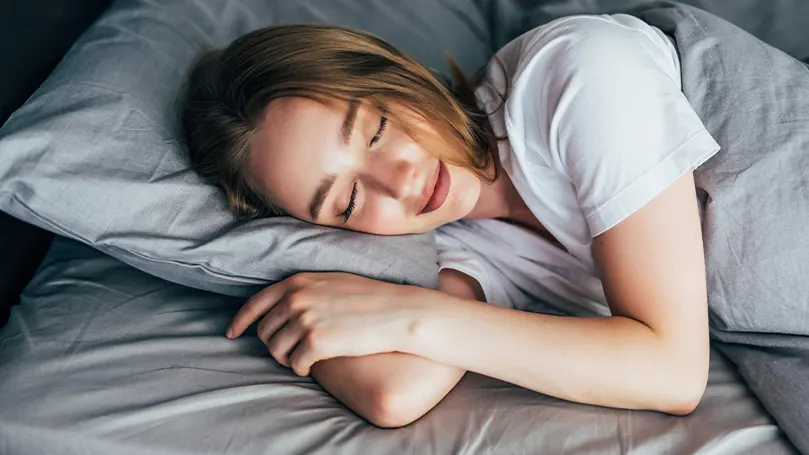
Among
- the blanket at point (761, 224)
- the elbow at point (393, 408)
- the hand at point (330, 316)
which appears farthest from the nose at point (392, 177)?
the blanket at point (761, 224)

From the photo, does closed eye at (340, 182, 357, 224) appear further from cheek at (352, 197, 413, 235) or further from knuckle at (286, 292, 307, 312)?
knuckle at (286, 292, 307, 312)

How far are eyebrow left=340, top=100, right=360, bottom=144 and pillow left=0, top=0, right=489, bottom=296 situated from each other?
15 cm

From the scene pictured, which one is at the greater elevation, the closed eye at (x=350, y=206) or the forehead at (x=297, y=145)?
the forehead at (x=297, y=145)

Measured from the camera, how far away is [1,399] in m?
0.91

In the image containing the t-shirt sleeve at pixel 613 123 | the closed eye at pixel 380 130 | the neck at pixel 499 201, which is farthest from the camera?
the neck at pixel 499 201

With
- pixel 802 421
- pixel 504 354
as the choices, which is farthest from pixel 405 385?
pixel 802 421

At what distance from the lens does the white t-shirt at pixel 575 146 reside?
878mm

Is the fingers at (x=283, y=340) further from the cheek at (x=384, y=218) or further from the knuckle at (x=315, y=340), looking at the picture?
the cheek at (x=384, y=218)

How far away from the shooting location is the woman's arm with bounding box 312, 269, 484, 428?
90cm

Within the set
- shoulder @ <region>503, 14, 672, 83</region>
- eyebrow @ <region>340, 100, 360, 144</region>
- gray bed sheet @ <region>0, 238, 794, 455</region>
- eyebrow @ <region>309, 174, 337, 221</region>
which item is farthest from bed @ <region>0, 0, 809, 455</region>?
shoulder @ <region>503, 14, 672, 83</region>

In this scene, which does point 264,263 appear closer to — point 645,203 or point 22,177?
point 22,177

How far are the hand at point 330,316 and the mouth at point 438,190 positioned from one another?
0.13 m

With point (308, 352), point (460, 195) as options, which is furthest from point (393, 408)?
point (460, 195)

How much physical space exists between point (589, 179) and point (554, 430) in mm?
318
